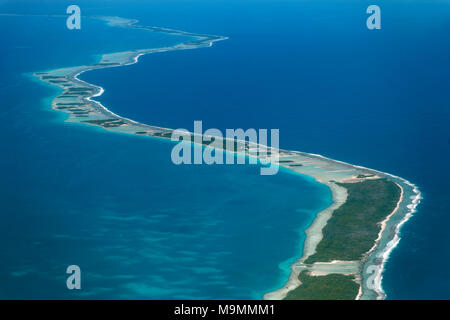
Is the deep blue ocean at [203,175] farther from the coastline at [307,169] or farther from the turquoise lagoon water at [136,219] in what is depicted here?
the coastline at [307,169]

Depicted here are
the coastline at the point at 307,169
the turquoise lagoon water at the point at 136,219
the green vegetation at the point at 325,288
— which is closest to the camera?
the green vegetation at the point at 325,288

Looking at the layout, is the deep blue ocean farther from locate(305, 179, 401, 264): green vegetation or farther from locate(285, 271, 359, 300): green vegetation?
locate(305, 179, 401, 264): green vegetation

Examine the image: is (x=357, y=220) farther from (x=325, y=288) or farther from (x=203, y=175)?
(x=203, y=175)

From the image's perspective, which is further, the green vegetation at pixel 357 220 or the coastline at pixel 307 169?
the green vegetation at pixel 357 220

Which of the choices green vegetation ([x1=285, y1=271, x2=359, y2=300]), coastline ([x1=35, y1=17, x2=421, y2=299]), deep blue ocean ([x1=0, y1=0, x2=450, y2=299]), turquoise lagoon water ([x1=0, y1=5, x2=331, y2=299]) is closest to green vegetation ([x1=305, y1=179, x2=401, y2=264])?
coastline ([x1=35, y1=17, x2=421, y2=299])

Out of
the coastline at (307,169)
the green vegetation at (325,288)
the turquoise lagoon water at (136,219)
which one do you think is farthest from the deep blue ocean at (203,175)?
the green vegetation at (325,288)

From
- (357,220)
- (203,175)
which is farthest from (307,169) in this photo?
(357,220)
